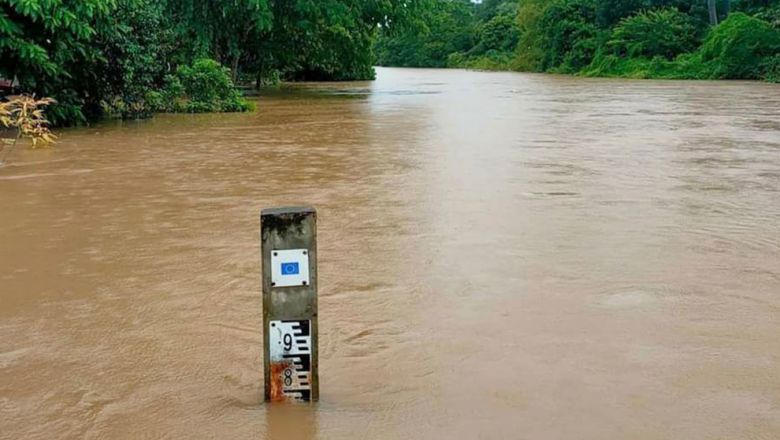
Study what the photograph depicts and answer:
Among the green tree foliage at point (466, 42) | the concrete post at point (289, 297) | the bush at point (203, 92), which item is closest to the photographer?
the concrete post at point (289, 297)

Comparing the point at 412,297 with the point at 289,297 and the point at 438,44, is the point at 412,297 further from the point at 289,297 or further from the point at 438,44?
the point at 438,44

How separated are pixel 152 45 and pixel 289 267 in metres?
13.9

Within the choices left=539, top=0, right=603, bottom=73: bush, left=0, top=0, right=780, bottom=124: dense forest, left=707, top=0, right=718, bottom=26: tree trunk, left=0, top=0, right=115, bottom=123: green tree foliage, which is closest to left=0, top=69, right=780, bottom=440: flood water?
left=0, top=0, right=115, bottom=123: green tree foliage

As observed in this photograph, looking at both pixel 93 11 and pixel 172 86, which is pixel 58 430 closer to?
pixel 93 11

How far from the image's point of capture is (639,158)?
10383mm

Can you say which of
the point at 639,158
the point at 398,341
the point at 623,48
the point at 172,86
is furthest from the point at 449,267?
the point at 623,48

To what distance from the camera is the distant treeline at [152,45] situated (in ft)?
40.4

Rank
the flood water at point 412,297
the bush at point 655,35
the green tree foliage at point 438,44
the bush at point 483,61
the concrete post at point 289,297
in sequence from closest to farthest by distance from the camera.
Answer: the concrete post at point 289,297, the flood water at point 412,297, the bush at point 655,35, the bush at point 483,61, the green tree foliage at point 438,44

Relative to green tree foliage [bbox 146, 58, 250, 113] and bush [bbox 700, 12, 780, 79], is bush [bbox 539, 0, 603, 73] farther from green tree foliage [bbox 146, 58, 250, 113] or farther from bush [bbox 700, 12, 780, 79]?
green tree foliage [bbox 146, 58, 250, 113]

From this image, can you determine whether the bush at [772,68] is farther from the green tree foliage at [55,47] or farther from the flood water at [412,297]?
the green tree foliage at [55,47]

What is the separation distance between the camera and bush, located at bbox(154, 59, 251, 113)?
17.8 meters

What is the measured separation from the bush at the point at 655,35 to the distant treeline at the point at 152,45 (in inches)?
928

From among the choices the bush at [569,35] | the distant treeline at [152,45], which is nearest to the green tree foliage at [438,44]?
the bush at [569,35]

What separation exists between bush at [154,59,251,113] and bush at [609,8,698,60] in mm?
33531
